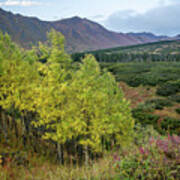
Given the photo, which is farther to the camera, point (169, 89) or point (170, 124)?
point (169, 89)

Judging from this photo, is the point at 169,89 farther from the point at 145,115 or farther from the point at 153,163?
the point at 153,163

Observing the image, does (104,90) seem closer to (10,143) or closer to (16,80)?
(16,80)

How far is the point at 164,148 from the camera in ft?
12.3

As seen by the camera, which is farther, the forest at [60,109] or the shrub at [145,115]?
the shrub at [145,115]

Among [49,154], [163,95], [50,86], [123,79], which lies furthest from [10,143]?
[123,79]

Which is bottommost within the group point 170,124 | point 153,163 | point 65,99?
point 170,124

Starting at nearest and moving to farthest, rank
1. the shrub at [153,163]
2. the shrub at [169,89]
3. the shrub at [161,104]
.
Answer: the shrub at [153,163] → the shrub at [161,104] → the shrub at [169,89]

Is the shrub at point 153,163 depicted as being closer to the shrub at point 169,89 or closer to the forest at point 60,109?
the forest at point 60,109

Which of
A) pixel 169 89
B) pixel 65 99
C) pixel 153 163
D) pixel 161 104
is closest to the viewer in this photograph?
pixel 153 163

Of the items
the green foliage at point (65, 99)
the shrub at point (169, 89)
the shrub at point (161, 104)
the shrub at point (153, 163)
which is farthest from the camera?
the shrub at point (169, 89)

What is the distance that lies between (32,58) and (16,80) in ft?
8.15

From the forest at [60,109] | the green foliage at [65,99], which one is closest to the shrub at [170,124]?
the forest at [60,109]

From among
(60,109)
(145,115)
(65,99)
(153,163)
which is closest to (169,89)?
(145,115)

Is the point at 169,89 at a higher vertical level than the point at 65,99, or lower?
lower
